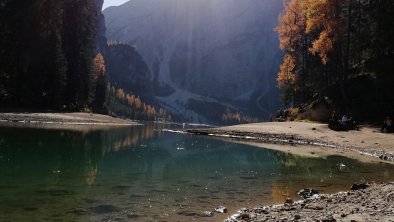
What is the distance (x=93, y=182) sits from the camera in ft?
57.3

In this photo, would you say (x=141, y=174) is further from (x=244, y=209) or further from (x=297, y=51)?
(x=297, y=51)

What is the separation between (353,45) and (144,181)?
61353 mm

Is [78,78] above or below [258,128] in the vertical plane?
above

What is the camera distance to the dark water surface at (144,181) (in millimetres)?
12898

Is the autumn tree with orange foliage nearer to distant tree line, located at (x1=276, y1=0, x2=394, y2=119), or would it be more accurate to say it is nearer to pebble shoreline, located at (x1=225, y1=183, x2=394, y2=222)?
distant tree line, located at (x1=276, y1=0, x2=394, y2=119)

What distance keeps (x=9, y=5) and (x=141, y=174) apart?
72.7m

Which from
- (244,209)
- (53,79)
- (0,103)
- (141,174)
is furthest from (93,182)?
(53,79)

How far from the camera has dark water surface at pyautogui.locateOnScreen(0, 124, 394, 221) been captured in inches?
508

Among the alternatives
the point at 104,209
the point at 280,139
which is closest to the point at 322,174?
the point at 104,209

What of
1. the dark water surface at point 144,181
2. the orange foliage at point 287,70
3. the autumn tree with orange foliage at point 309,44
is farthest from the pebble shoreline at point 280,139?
the orange foliage at point 287,70

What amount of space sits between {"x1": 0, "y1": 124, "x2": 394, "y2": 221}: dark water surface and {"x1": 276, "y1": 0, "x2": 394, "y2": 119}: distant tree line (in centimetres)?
2741

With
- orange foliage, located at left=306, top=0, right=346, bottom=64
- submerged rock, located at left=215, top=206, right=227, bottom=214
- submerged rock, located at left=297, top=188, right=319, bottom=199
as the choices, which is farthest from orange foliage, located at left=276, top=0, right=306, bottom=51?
submerged rock, located at left=215, top=206, right=227, bottom=214

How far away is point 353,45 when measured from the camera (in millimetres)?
70812

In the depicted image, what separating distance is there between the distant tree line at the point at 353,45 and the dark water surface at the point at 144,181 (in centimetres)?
2741
